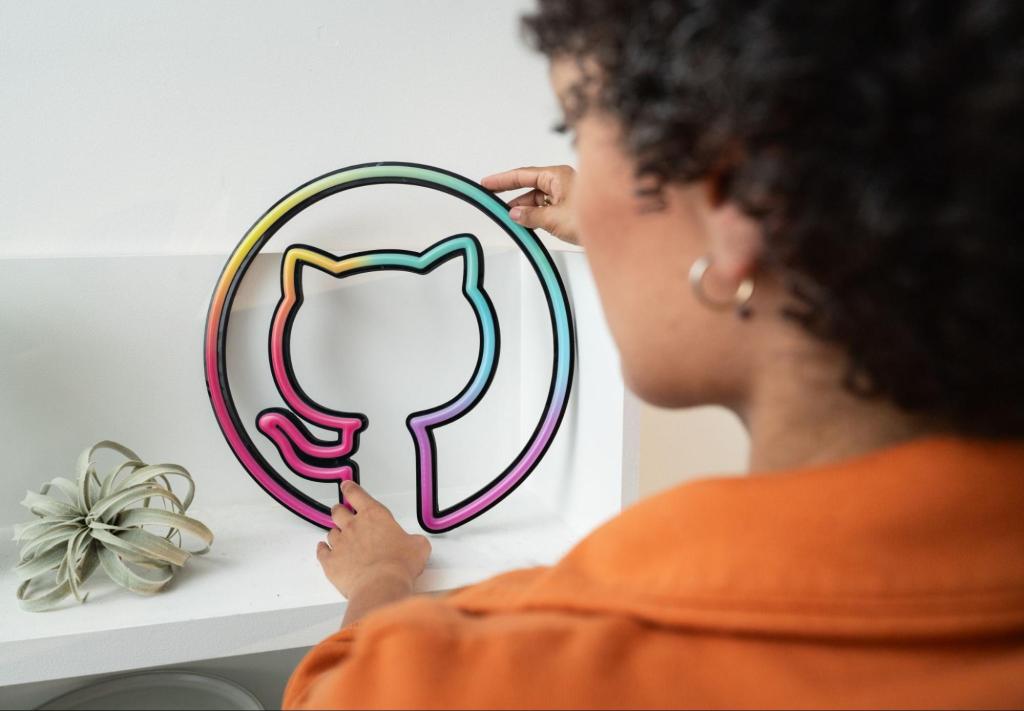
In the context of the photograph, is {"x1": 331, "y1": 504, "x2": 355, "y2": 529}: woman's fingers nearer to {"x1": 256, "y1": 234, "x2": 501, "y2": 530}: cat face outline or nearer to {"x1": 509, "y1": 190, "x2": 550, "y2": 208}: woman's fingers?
{"x1": 256, "y1": 234, "x2": 501, "y2": 530}: cat face outline

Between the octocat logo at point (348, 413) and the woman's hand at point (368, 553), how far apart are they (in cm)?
4

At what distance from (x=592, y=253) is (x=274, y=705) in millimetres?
920

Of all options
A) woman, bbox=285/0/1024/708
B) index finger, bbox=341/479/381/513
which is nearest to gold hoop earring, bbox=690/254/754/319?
woman, bbox=285/0/1024/708

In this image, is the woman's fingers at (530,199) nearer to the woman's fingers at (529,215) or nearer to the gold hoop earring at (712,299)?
the woman's fingers at (529,215)

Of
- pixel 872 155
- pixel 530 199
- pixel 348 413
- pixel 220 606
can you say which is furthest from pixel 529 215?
pixel 872 155

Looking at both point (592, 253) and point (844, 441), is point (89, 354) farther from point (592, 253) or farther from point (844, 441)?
point (844, 441)

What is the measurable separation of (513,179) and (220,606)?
1.72 ft

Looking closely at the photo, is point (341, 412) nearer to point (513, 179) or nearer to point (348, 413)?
point (348, 413)

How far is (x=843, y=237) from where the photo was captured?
379 millimetres

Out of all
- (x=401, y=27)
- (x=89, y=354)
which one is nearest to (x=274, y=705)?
(x=89, y=354)

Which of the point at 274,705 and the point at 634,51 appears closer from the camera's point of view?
the point at 634,51

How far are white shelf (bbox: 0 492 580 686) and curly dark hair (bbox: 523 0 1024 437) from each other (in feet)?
1.85

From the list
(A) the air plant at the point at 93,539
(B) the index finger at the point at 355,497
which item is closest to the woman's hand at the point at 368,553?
(B) the index finger at the point at 355,497

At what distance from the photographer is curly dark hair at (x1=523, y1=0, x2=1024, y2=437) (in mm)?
343
